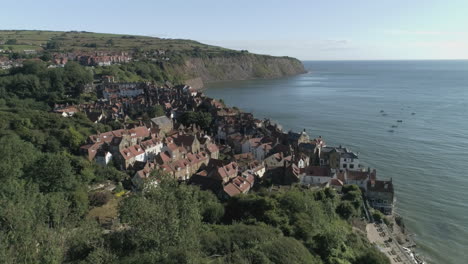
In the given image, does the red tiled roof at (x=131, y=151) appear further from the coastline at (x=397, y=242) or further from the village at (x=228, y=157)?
the coastline at (x=397, y=242)

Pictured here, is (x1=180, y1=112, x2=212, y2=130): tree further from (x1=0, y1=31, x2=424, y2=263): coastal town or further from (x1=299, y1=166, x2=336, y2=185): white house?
(x1=299, y1=166, x2=336, y2=185): white house

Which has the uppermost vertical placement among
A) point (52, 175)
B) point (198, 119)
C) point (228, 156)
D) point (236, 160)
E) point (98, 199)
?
point (198, 119)

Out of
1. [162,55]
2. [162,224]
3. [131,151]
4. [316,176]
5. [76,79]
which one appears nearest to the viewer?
[162,224]

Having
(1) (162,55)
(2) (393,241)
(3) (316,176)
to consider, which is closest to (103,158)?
(3) (316,176)

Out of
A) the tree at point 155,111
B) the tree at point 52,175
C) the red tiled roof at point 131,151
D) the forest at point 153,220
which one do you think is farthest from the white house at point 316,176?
the tree at point 155,111

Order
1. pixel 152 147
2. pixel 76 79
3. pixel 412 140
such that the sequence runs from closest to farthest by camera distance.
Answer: pixel 152 147 → pixel 412 140 → pixel 76 79

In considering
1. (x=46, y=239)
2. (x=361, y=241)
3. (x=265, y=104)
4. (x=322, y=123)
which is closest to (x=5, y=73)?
(x=265, y=104)

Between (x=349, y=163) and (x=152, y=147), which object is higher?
(x=152, y=147)

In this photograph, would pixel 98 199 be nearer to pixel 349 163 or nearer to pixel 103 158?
pixel 103 158

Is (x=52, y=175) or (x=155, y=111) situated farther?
(x=155, y=111)

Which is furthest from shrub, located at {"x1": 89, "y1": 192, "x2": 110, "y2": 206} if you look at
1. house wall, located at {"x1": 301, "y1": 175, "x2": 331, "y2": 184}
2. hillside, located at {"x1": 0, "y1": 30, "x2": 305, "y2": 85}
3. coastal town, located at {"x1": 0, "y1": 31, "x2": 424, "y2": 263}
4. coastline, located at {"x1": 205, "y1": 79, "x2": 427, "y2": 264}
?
hillside, located at {"x1": 0, "y1": 30, "x2": 305, "y2": 85}
